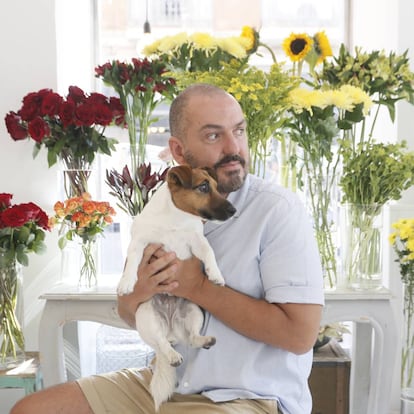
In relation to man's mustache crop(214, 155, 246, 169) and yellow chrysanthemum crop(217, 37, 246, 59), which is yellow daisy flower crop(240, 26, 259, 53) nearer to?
yellow chrysanthemum crop(217, 37, 246, 59)

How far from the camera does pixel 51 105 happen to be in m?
2.16

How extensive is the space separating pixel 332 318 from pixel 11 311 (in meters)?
1.04

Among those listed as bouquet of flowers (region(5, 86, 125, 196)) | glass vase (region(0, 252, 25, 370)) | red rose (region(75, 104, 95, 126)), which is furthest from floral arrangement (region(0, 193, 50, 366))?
red rose (region(75, 104, 95, 126))

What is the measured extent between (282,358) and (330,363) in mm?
899

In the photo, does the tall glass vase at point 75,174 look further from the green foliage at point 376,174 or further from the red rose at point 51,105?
the green foliage at point 376,174

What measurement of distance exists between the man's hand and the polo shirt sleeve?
0.68 ft

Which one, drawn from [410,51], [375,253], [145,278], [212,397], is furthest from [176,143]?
[410,51]

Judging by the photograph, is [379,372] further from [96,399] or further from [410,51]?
[410,51]

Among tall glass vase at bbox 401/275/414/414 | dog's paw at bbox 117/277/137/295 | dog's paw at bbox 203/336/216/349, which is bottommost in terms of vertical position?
tall glass vase at bbox 401/275/414/414

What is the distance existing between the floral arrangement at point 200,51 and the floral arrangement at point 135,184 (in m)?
0.36

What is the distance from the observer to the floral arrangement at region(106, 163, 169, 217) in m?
2.04

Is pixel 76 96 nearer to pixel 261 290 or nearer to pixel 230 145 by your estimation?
pixel 230 145

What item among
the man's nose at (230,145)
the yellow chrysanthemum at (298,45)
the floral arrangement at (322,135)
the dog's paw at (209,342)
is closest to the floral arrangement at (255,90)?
the floral arrangement at (322,135)

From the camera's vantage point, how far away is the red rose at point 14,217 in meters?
1.96
